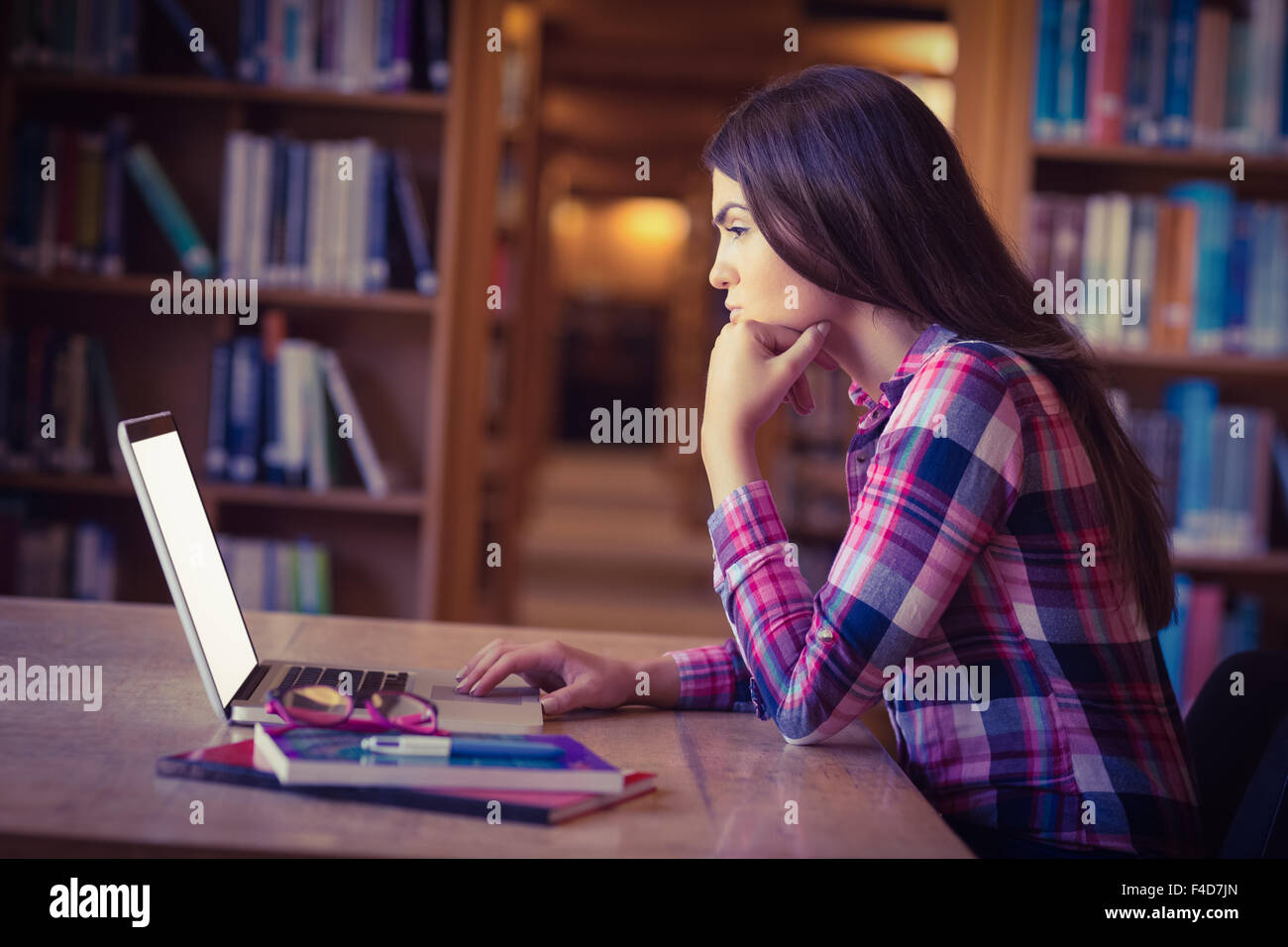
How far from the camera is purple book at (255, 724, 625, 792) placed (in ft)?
3.02

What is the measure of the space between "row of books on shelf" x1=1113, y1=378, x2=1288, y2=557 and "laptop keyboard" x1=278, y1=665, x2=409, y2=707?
2.15 meters

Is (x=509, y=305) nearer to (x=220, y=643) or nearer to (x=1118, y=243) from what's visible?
(x=1118, y=243)

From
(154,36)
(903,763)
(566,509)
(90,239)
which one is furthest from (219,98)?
(566,509)

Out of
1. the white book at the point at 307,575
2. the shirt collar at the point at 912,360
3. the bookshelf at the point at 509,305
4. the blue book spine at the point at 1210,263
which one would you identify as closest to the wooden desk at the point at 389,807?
the shirt collar at the point at 912,360

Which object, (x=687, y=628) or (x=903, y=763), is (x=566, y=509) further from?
(x=903, y=763)

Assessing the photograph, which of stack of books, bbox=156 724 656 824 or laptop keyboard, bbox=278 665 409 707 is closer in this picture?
stack of books, bbox=156 724 656 824

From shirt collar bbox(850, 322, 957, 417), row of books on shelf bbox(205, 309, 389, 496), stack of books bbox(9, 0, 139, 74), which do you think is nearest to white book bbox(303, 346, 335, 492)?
row of books on shelf bbox(205, 309, 389, 496)

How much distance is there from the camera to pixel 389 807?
91cm

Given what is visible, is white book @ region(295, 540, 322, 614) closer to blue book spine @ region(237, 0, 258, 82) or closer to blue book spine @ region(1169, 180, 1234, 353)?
blue book spine @ region(237, 0, 258, 82)

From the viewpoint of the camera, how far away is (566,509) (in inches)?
389

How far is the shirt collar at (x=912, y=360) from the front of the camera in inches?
48.7

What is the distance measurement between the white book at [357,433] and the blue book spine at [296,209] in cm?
21

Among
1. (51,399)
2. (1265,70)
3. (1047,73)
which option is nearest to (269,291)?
(51,399)

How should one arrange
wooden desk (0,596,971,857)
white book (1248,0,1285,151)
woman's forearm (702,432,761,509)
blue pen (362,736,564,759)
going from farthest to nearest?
white book (1248,0,1285,151) < woman's forearm (702,432,761,509) < blue pen (362,736,564,759) < wooden desk (0,596,971,857)
